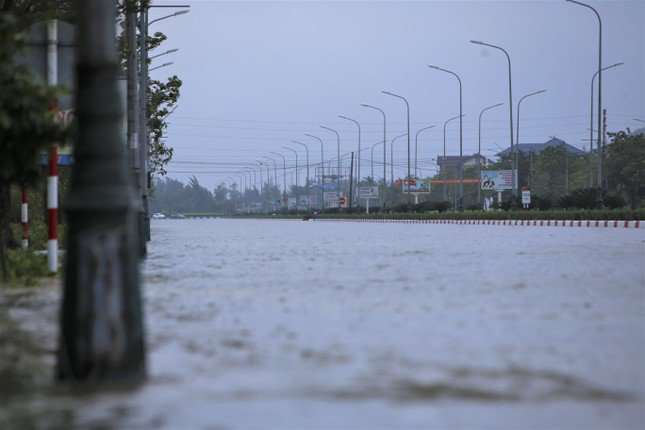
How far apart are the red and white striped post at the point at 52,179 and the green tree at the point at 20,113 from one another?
13.7ft

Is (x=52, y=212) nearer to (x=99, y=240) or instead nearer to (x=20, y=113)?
(x=20, y=113)

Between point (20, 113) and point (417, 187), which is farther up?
point (417, 187)

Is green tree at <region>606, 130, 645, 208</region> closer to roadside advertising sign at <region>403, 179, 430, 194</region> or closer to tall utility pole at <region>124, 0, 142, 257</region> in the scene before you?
roadside advertising sign at <region>403, 179, 430, 194</region>

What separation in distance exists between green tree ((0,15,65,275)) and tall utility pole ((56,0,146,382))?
112 inches

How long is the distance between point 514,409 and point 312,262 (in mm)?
13326

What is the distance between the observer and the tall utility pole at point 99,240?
635cm

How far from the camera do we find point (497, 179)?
78.1 meters

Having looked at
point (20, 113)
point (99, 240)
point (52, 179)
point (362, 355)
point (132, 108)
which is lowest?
point (362, 355)

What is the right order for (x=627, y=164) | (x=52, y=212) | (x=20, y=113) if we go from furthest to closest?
(x=627, y=164), (x=52, y=212), (x=20, y=113)

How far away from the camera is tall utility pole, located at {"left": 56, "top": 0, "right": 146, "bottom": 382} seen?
6348 millimetres

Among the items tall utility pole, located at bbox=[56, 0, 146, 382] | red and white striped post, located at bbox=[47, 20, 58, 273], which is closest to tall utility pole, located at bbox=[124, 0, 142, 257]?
red and white striped post, located at bbox=[47, 20, 58, 273]

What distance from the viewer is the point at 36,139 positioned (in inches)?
380

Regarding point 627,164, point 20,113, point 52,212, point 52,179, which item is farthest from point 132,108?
point 627,164

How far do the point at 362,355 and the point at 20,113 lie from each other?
3.95 metres
